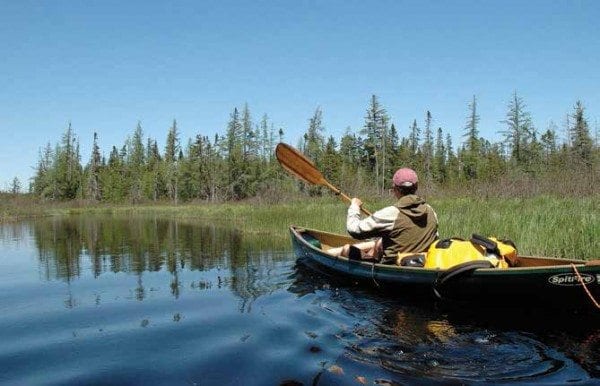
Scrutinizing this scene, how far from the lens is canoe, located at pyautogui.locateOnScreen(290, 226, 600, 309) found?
5.11m

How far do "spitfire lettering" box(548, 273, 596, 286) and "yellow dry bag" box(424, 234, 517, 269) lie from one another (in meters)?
0.86

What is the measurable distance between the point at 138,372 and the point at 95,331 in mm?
1825

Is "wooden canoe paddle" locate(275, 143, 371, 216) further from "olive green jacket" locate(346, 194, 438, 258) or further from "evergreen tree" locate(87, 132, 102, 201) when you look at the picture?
"evergreen tree" locate(87, 132, 102, 201)

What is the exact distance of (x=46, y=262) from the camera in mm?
12336

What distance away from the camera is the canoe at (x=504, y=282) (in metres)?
5.11

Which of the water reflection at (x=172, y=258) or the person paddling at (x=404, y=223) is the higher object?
the person paddling at (x=404, y=223)

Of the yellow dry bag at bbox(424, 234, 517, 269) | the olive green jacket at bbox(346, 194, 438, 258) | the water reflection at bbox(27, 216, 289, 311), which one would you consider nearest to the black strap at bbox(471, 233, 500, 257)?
the yellow dry bag at bbox(424, 234, 517, 269)

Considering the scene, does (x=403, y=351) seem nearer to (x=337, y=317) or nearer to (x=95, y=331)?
(x=337, y=317)

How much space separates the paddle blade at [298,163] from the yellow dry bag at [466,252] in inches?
210

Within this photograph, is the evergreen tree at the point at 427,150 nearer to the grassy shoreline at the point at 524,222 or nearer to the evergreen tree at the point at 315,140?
the evergreen tree at the point at 315,140

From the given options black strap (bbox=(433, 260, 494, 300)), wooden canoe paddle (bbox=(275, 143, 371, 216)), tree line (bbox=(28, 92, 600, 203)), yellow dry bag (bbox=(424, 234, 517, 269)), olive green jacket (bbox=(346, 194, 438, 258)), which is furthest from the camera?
tree line (bbox=(28, 92, 600, 203))

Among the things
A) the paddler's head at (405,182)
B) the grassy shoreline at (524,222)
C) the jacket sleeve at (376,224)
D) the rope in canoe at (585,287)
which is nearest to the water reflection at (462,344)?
the rope in canoe at (585,287)

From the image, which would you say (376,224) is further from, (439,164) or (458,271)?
(439,164)

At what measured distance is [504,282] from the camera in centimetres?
556
